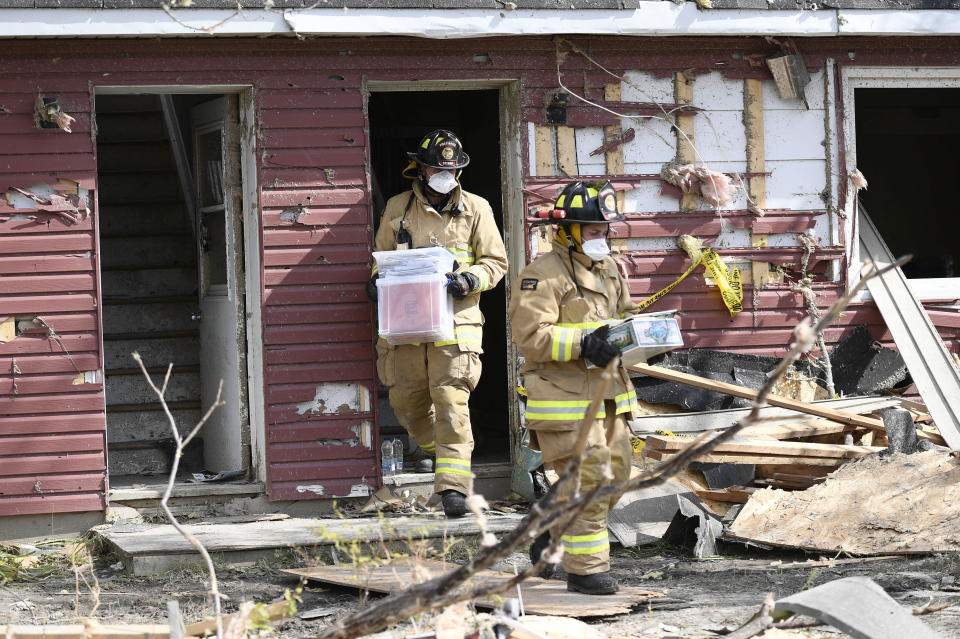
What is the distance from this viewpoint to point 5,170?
768 cm

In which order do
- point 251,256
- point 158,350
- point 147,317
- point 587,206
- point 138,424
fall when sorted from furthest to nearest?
point 147,317 < point 158,350 < point 138,424 < point 251,256 < point 587,206

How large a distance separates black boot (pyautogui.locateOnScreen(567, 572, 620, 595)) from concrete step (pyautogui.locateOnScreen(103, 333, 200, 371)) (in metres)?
4.77

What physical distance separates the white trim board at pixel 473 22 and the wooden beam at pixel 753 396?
2.25 metres

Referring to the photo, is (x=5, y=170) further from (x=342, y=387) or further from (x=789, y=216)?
(x=789, y=216)

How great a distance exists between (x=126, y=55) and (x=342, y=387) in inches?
99.8

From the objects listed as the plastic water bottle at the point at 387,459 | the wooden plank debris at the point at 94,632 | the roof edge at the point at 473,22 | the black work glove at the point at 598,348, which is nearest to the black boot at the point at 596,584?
the black work glove at the point at 598,348

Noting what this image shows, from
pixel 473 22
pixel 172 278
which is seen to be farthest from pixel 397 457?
pixel 473 22

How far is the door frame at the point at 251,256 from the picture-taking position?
801 cm

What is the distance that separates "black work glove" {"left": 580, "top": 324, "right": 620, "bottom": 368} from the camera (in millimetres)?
5641

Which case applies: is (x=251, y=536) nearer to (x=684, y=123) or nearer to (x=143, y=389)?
(x=143, y=389)

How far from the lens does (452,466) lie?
7359 millimetres

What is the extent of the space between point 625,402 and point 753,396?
2.04 metres

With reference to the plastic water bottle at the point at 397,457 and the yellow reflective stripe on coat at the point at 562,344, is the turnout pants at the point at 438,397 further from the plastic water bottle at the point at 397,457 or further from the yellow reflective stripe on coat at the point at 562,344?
the yellow reflective stripe on coat at the point at 562,344

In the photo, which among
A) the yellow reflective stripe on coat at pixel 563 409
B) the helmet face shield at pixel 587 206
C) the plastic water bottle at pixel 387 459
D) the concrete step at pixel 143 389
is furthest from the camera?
the concrete step at pixel 143 389
